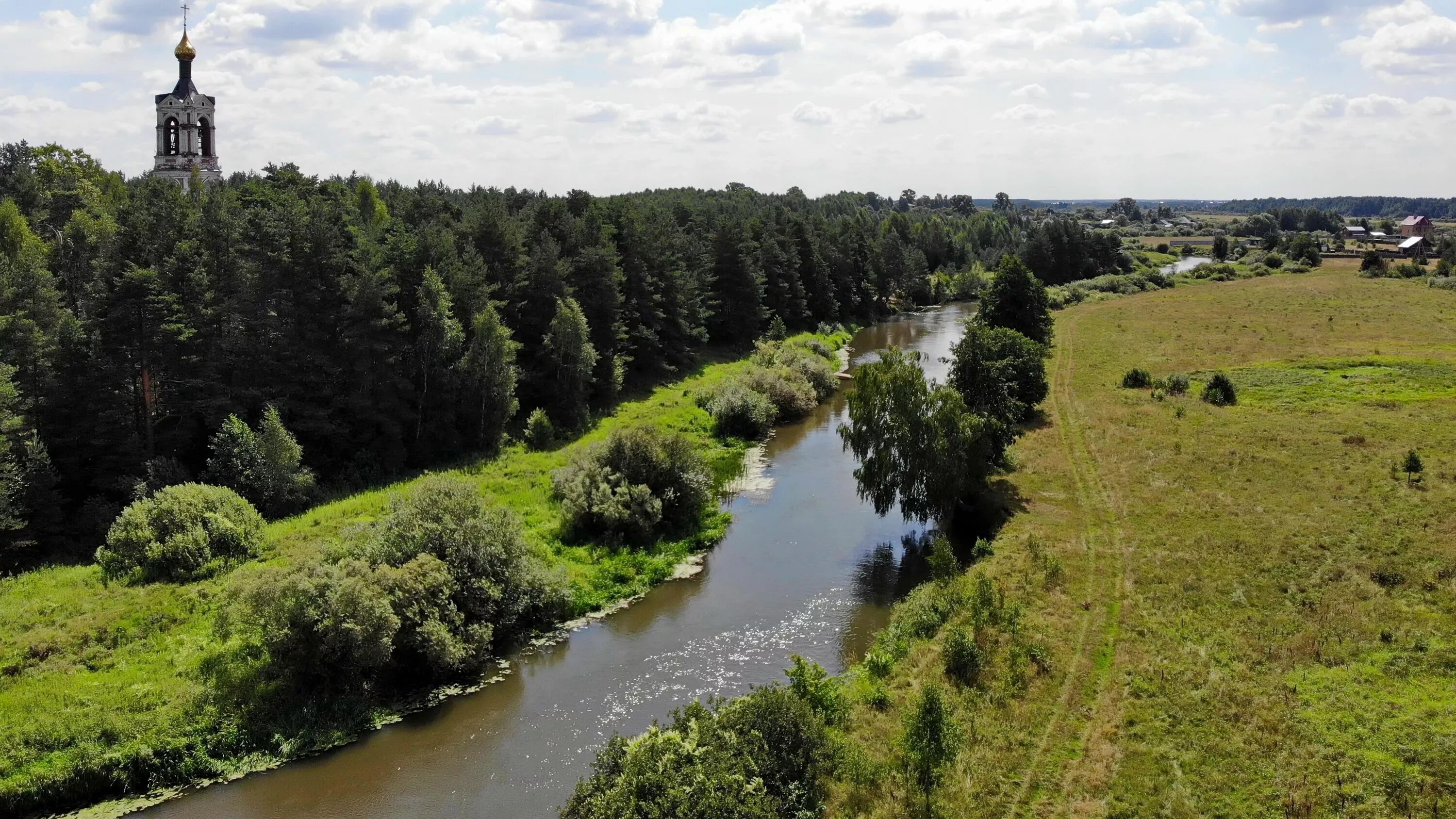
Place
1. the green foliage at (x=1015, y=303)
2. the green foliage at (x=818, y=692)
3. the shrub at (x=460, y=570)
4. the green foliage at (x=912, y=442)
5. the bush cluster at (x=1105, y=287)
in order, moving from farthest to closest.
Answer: the bush cluster at (x=1105, y=287)
the green foliage at (x=1015, y=303)
the green foliage at (x=912, y=442)
the shrub at (x=460, y=570)
the green foliage at (x=818, y=692)

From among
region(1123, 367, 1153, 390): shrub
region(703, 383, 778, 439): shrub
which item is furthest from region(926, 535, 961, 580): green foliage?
region(1123, 367, 1153, 390): shrub

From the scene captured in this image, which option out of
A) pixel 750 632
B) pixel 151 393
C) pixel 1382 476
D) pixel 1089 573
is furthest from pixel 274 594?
pixel 1382 476

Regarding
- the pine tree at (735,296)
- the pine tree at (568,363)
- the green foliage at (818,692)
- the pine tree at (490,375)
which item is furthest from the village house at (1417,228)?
the green foliage at (818,692)

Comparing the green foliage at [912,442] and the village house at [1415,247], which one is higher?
the village house at [1415,247]

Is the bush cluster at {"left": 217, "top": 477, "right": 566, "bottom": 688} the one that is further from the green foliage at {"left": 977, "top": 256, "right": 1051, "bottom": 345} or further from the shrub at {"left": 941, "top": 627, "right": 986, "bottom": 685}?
the green foliage at {"left": 977, "top": 256, "right": 1051, "bottom": 345}

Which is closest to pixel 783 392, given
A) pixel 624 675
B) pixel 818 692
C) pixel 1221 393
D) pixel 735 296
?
pixel 735 296

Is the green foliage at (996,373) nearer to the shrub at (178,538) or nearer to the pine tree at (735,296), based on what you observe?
the shrub at (178,538)
